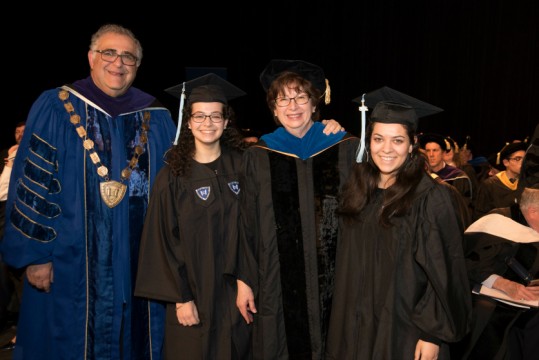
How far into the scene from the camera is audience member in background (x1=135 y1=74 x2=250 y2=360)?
10.4 feet

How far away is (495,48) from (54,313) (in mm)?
12631

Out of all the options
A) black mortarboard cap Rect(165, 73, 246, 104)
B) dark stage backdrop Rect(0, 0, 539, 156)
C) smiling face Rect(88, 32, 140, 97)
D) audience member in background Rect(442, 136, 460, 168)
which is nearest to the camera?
black mortarboard cap Rect(165, 73, 246, 104)

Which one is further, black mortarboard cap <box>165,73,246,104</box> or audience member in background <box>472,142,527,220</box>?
audience member in background <box>472,142,527,220</box>

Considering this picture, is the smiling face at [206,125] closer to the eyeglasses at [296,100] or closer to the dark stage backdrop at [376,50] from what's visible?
the eyeglasses at [296,100]

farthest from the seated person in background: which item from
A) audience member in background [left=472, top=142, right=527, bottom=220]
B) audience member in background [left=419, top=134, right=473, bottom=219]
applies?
audience member in background [left=472, top=142, right=527, bottom=220]

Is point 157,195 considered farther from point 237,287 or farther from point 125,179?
point 237,287

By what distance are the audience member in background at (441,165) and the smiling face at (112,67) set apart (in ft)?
15.9

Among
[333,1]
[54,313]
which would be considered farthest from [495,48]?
[54,313]

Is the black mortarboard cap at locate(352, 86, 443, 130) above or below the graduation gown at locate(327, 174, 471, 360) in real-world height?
above

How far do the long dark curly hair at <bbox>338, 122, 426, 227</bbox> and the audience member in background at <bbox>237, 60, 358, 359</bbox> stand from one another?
0.21m

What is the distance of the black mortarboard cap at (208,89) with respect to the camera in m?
3.26

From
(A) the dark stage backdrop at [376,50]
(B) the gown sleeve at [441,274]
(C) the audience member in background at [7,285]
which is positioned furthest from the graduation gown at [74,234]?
(A) the dark stage backdrop at [376,50]

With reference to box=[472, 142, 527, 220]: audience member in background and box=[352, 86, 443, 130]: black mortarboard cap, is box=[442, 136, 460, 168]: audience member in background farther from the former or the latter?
box=[352, 86, 443, 130]: black mortarboard cap

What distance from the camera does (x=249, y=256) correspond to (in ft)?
10.4
